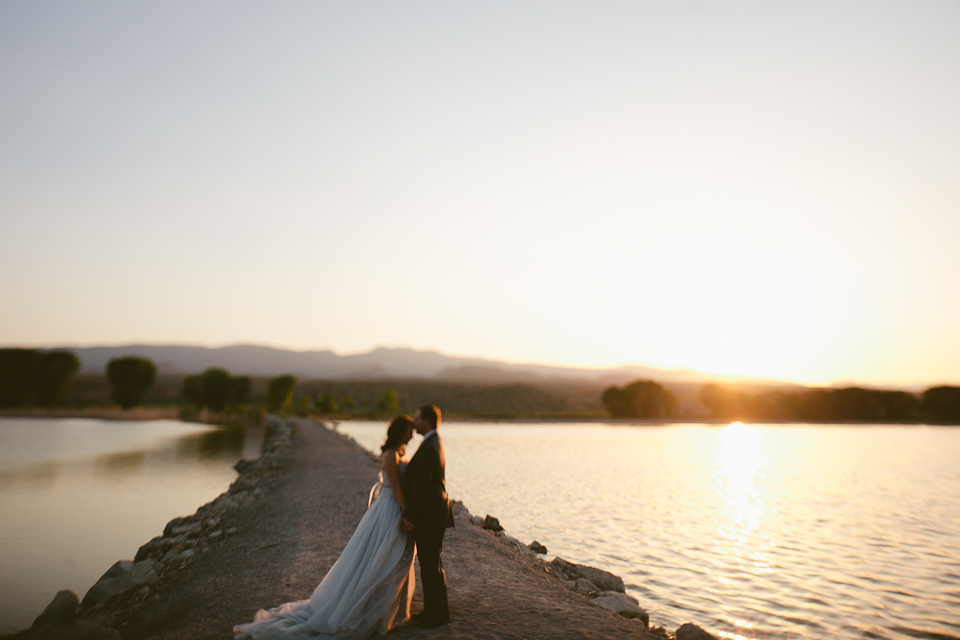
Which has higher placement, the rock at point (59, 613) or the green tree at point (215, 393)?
the rock at point (59, 613)

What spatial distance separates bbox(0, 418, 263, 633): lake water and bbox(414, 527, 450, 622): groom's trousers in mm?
5831

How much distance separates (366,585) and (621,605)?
12.1 feet

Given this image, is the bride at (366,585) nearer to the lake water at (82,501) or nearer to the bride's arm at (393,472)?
the bride's arm at (393,472)

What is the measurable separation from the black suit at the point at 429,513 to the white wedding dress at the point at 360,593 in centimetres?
15

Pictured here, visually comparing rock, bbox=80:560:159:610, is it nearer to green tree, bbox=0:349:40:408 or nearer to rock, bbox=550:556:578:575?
rock, bbox=550:556:578:575

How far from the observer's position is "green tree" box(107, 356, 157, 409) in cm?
7088

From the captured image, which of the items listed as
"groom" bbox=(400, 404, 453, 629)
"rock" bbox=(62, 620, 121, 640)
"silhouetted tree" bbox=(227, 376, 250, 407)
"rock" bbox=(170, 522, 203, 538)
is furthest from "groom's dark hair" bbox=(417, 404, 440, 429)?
"silhouetted tree" bbox=(227, 376, 250, 407)

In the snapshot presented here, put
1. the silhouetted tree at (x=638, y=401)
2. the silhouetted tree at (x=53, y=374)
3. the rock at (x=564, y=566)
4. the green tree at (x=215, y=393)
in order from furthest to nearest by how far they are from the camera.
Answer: the silhouetted tree at (x=638, y=401) < the green tree at (x=215, y=393) < the silhouetted tree at (x=53, y=374) < the rock at (x=564, y=566)

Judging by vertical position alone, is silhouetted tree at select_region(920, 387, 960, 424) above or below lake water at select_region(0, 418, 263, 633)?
above

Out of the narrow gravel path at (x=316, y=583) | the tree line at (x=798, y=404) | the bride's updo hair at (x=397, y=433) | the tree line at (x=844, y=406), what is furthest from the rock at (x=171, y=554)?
the tree line at (x=844, y=406)

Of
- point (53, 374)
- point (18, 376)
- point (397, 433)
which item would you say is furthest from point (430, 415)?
point (53, 374)

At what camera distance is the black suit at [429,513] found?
605 centimetres

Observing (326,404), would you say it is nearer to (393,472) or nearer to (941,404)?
(393,472)

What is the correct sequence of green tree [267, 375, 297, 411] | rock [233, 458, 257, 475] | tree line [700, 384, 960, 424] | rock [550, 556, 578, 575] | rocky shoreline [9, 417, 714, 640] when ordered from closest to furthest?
rocky shoreline [9, 417, 714, 640]
rock [550, 556, 578, 575]
rock [233, 458, 257, 475]
green tree [267, 375, 297, 411]
tree line [700, 384, 960, 424]
